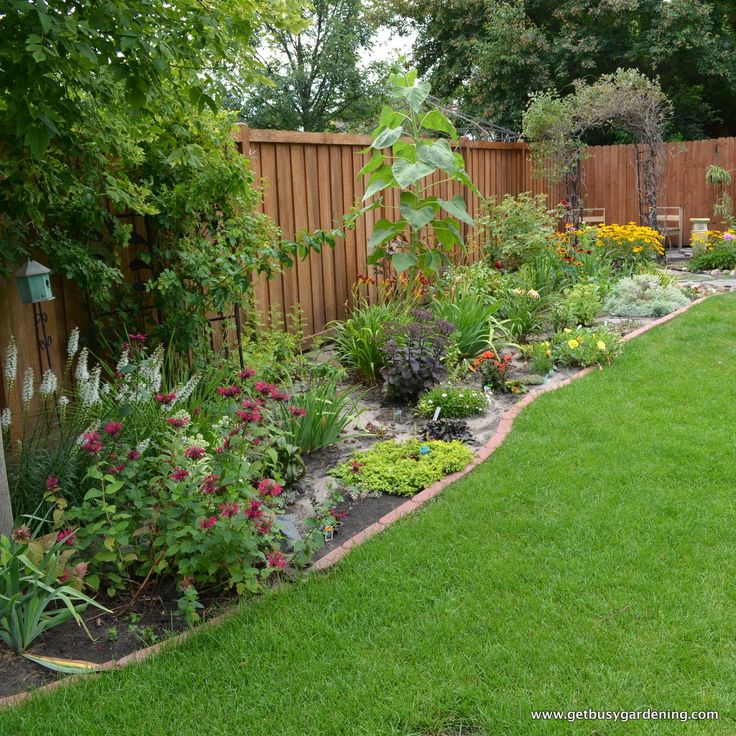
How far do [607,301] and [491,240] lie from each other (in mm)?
1754

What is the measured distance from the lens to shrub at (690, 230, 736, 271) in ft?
34.8

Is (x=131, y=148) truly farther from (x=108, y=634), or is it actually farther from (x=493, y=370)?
(x=493, y=370)

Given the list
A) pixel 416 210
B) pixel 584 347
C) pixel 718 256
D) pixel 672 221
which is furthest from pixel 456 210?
pixel 672 221

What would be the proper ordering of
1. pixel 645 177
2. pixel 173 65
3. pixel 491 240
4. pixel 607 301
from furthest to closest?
pixel 645 177
pixel 491 240
pixel 607 301
pixel 173 65

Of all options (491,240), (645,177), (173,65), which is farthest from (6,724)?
(645,177)

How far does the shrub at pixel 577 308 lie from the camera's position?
6.91m

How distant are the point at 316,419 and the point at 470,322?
7.44 ft

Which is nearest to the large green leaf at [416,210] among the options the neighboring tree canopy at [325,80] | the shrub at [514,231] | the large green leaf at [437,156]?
the large green leaf at [437,156]

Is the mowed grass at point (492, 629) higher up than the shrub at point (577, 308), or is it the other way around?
the shrub at point (577, 308)

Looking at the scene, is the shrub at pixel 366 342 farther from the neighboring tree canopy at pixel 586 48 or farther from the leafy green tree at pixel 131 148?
the neighboring tree canopy at pixel 586 48

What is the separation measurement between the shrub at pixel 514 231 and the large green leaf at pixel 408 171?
2824 millimetres

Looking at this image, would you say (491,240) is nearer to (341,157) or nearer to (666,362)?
(341,157)

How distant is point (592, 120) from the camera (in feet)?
37.7

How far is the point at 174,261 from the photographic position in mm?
4648
